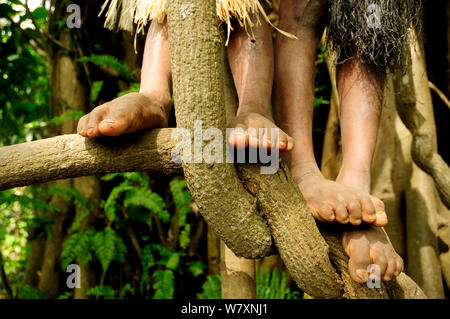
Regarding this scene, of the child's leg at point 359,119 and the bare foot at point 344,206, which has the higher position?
the child's leg at point 359,119

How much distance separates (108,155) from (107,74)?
7.61 feet

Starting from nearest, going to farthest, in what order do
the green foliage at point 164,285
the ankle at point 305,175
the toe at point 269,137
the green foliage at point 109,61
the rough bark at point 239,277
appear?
the toe at point 269,137
the ankle at point 305,175
the rough bark at point 239,277
the green foliage at point 164,285
the green foliage at point 109,61

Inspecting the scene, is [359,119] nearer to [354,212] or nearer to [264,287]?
[354,212]

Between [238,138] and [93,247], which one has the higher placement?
[93,247]

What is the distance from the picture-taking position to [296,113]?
1424 millimetres

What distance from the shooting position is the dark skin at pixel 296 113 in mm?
1136

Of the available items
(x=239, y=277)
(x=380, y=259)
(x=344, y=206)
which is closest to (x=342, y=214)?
(x=344, y=206)

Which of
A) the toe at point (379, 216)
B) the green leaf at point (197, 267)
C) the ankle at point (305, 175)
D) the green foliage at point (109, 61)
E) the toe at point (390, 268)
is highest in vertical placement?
the green foliage at point (109, 61)

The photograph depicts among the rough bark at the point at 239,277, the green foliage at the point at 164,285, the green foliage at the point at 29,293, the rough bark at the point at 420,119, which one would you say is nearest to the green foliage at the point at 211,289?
the green foliage at the point at 164,285

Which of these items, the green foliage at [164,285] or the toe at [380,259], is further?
the green foliage at [164,285]

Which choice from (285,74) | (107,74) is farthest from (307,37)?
(107,74)

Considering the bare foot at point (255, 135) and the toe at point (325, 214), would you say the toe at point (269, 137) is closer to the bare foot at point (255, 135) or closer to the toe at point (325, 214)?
the bare foot at point (255, 135)

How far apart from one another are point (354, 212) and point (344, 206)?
3 cm

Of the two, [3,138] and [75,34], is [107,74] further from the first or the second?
[3,138]
